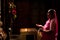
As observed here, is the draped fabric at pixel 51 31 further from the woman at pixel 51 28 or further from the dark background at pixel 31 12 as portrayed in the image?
the dark background at pixel 31 12

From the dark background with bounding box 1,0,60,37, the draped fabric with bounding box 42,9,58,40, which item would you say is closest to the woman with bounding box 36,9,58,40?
the draped fabric with bounding box 42,9,58,40

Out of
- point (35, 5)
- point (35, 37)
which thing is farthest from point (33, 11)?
point (35, 37)

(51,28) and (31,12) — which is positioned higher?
(31,12)

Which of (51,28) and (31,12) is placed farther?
(31,12)

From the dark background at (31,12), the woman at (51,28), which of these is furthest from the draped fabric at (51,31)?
the dark background at (31,12)

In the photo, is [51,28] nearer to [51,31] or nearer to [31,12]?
[51,31]

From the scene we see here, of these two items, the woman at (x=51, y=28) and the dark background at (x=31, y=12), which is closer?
the woman at (x=51, y=28)

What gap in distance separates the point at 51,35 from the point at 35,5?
193 inches

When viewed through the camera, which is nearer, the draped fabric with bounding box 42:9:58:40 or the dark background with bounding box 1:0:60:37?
the draped fabric with bounding box 42:9:58:40

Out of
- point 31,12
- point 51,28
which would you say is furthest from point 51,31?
point 31,12

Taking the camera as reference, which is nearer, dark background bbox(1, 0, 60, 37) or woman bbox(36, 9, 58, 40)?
woman bbox(36, 9, 58, 40)

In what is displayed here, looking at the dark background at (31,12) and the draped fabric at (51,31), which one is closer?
the draped fabric at (51,31)

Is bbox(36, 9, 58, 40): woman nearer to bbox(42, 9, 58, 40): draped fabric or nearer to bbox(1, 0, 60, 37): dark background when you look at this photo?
bbox(42, 9, 58, 40): draped fabric

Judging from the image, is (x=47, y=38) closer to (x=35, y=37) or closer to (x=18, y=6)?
(x=35, y=37)
